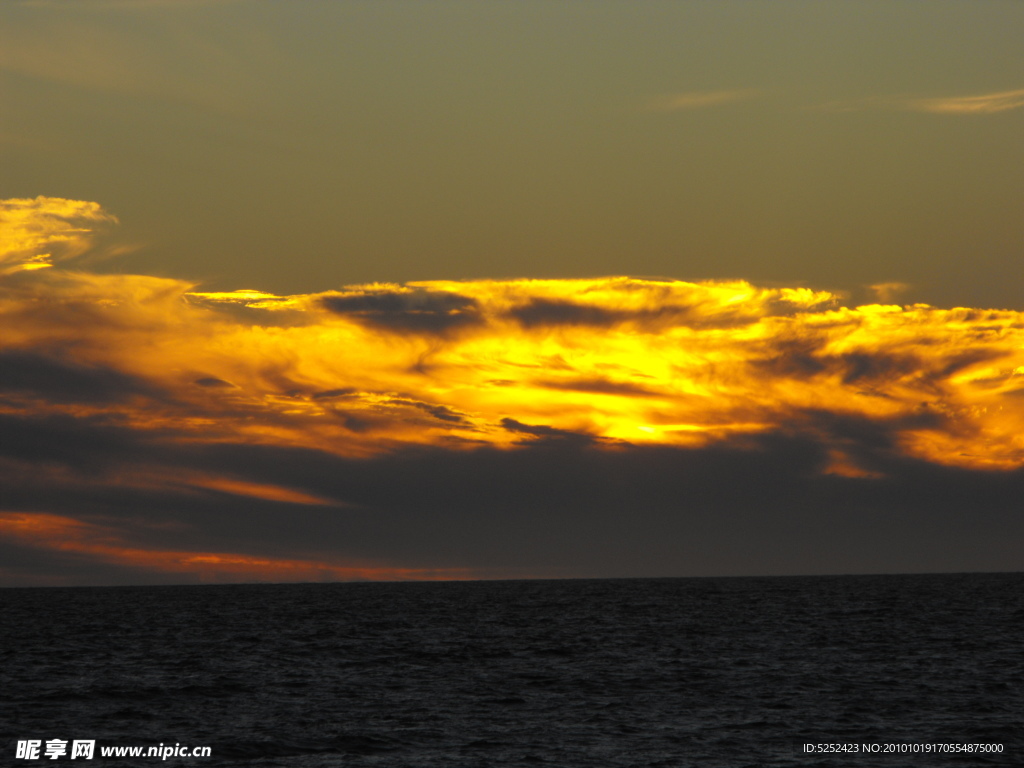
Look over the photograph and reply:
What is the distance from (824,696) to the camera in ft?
164

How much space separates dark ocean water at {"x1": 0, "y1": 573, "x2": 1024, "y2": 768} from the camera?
38.7 m

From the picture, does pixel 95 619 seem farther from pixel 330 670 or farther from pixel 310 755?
pixel 310 755

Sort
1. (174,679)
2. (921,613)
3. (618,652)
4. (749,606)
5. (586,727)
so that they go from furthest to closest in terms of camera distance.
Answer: (749,606), (921,613), (618,652), (174,679), (586,727)

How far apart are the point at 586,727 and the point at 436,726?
5776mm

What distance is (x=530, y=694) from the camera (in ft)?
170

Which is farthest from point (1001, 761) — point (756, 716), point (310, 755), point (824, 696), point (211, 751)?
point (211, 751)

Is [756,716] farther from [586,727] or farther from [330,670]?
[330,670]

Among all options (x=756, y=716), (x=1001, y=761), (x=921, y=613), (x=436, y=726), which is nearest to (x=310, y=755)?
(x=436, y=726)

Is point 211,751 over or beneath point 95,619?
beneath

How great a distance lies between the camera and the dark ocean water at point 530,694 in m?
38.7

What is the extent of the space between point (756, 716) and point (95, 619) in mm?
107239

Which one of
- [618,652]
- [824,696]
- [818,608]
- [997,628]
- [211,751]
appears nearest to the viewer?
[211,751]

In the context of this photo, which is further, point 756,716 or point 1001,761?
point 756,716

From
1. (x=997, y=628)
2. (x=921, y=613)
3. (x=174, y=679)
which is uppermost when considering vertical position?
(x=921, y=613)
